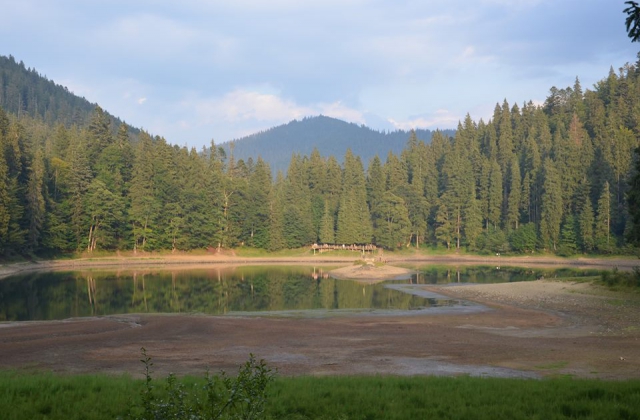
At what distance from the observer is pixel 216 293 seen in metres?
46.8

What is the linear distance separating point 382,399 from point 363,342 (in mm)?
11859

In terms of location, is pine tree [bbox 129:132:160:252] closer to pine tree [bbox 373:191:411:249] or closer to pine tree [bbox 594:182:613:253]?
pine tree [bbox 373:191:411:249]

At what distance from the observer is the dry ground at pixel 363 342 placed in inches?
642

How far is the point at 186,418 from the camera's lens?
6.16 metres

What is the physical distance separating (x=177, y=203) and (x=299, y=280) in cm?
4331

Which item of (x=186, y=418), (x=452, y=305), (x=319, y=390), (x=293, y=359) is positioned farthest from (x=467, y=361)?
(x=452, y=305)

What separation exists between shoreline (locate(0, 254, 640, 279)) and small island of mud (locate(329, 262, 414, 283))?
1241 centimetres

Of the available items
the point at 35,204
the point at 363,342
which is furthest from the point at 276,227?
the point at 363,342

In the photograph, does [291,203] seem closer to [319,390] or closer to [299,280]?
[299,280]

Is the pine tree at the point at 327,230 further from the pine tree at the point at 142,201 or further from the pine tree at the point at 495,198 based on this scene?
the pine tree at the point at 142,201

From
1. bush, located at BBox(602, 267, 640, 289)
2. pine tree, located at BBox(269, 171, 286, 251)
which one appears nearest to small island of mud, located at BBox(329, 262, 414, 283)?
bush, located at BBox(602, 267, 640, 289)

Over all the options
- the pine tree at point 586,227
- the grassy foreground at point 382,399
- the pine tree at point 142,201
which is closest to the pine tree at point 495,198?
the pine tree at point 586,227

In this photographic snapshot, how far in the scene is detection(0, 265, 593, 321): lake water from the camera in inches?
1425

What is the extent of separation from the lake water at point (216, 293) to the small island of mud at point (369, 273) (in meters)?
1.93
